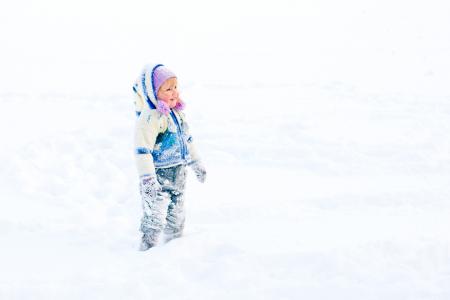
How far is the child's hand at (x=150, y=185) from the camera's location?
3.64m

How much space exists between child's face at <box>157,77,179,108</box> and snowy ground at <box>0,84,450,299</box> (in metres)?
1.02

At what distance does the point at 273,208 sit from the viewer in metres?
4.78

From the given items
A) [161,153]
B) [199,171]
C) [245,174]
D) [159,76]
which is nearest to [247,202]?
[245,174]

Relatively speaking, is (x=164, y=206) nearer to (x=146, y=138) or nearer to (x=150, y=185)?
(x=150, y=185)

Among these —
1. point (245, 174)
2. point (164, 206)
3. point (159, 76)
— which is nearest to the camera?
point (159, 76)

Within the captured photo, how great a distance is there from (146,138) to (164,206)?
0.57m

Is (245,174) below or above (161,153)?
below

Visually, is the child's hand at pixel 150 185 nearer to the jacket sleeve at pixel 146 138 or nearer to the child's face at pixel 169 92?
the jacket sleeve at pixel 146 138

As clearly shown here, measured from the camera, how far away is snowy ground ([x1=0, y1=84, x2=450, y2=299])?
130 inches

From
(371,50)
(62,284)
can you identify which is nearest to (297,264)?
(62,284)

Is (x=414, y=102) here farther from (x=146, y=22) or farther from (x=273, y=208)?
(x=146, y=22)

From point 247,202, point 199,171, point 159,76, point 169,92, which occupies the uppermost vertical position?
point 159,76

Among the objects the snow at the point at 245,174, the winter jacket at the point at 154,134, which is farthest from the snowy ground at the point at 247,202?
the winter jacket at the point at 154,134

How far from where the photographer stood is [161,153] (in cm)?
382
